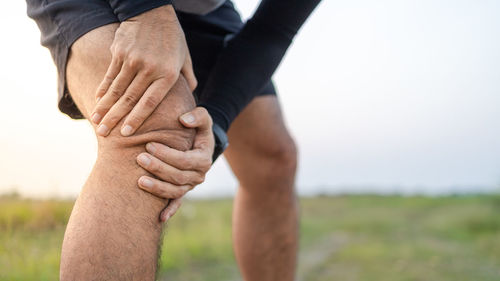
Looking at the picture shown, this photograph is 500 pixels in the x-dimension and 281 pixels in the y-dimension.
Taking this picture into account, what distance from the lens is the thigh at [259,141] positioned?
66.5 inches

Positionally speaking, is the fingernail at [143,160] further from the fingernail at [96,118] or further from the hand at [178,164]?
the fingernail at [96,118]

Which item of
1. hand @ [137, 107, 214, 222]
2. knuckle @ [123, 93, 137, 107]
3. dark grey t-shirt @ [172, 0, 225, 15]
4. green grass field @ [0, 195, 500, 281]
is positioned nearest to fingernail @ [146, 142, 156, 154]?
hand @ [137, 107, 214, 222]

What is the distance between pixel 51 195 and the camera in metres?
2.45

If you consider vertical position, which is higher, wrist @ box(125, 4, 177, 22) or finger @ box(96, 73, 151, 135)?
wrist @ box(125, 4, 177, 22)

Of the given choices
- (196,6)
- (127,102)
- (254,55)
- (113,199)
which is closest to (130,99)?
(127,102)

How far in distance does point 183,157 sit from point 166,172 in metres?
0.06

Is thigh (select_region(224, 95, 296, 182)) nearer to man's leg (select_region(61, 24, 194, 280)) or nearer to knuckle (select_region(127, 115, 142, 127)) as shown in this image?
man's leg (select_region(61, 24, 194, 280))

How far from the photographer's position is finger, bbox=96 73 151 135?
0.94 meters

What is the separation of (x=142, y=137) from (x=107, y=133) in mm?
85

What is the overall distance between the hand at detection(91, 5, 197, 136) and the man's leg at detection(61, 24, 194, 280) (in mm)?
29

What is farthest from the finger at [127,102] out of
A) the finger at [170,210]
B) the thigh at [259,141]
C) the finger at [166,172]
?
the thigh at [259,141]

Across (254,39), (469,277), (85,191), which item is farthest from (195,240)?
(85,191)

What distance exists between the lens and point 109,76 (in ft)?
3.14

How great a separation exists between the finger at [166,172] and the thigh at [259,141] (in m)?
0.69
